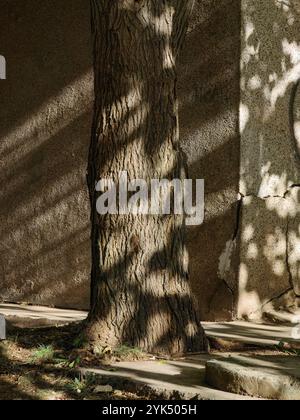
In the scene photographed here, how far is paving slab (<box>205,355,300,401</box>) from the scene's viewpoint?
12.4ft

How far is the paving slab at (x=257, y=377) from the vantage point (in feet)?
12.4

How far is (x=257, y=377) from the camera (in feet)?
12.6

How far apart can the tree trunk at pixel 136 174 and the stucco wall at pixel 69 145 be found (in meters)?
1.54

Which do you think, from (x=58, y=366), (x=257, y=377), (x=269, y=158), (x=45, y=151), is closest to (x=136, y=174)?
(x=58, y=366)

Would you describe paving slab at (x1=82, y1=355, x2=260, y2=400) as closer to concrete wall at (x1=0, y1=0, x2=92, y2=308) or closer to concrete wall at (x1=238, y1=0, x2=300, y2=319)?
concrete wall at (x1=238, y1=0, x2=300, y2=319)

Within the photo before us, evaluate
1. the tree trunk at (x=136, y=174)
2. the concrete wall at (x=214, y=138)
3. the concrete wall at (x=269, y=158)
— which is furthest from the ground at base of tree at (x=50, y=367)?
the concrete wall at (x=269, y=158)

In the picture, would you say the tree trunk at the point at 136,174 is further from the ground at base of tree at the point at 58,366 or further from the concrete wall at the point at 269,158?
the concrete wall at the point at 269,158

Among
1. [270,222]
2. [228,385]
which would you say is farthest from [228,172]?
[228,385]

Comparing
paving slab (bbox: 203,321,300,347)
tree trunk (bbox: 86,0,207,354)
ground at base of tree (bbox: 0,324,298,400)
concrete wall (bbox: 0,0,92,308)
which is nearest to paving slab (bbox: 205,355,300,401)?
ground at base of tree (bbox: 0,324,298,400)

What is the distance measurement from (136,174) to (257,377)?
1484 millimetres

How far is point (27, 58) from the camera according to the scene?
796 centimetres

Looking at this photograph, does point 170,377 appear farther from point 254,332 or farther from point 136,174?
point 254,332
